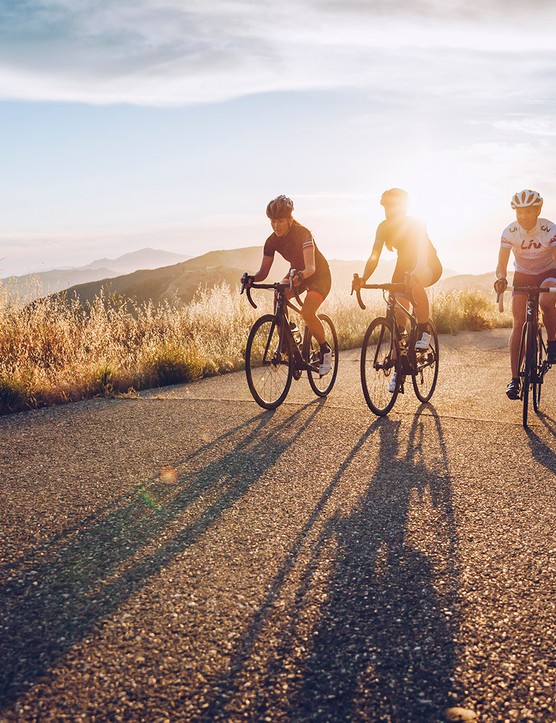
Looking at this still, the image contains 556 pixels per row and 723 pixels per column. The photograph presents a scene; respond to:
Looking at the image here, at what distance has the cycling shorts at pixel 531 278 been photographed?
694 cm

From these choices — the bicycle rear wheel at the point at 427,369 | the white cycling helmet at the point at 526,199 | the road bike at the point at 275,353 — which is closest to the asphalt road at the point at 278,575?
the road bike at the point at 275,353

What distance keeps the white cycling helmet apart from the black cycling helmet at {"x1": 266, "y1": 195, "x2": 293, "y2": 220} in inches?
88.7

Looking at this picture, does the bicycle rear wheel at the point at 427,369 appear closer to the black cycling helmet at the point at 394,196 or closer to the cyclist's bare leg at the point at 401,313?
the cyclist's bare leg at the point at 401,313

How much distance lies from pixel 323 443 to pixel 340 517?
1.84 metres

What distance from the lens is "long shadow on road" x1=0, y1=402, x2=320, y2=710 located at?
9.00 ft

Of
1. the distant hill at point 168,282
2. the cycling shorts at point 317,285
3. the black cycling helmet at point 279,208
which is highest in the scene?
the distant hill at point 168,282

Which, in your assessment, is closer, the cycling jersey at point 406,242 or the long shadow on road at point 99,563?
the long shadow on road at point 99,563

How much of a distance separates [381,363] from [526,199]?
2146 millimetres

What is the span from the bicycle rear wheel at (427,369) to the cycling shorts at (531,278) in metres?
1.04

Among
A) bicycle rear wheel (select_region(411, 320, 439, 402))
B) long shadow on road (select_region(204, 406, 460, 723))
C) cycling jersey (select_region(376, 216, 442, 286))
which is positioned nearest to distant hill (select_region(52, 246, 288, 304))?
bicycle rear wheel (select_region(411, 320, 439, 402))

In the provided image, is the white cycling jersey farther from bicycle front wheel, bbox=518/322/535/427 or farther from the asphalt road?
the asphalt road

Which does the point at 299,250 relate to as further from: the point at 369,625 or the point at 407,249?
the point at 369,625

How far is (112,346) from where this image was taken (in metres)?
10.8

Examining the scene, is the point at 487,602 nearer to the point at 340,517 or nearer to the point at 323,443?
the point at 340,517
